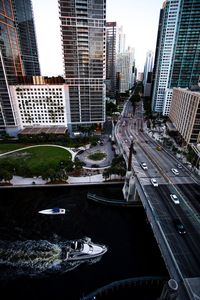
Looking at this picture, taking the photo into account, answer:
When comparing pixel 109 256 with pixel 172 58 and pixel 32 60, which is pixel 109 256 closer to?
pixel 172 58

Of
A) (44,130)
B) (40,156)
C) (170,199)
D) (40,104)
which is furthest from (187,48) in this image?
(40,156)

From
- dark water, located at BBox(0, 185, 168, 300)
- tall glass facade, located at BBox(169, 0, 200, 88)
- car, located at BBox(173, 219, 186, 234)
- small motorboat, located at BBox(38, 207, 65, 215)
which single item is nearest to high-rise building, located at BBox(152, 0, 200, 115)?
tall glass facade, located at BBox(169, 0, 200, 88)

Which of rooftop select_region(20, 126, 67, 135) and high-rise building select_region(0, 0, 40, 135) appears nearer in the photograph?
high-rise building select_region(0, 0, 40, 135)

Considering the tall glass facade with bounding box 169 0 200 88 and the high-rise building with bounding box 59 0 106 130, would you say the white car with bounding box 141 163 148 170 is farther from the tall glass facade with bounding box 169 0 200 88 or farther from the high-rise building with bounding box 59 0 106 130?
the tall glass facade with bounding box 169 0 200 88

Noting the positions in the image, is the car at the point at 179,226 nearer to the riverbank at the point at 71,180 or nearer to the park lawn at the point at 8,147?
the riverbank at the point at 71,180

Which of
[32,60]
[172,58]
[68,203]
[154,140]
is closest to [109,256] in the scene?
[68,203]

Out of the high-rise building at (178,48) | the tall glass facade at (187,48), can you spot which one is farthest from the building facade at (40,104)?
the tall glass facade at (187,48)

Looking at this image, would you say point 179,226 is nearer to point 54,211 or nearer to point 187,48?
point 54,211
